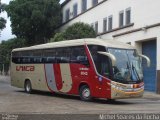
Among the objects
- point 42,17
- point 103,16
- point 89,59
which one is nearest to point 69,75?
point 89,59

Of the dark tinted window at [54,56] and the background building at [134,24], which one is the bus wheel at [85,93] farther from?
the background building at [134,24]

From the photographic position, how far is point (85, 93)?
22938 mm

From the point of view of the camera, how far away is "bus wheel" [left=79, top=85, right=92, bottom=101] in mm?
22641

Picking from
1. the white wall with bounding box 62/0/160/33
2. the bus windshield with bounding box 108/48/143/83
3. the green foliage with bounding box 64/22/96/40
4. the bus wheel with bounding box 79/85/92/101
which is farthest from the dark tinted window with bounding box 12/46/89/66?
the green foliage with bounding box 64/22/96/40

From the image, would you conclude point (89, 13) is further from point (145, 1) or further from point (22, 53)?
point (22, 53)

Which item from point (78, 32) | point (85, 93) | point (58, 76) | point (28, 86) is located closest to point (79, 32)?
point (78, 32)

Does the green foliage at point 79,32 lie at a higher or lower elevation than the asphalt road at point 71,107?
higher

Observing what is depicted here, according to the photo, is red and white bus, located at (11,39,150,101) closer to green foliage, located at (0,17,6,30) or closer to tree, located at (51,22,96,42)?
tree, located at (51,22,96,42)

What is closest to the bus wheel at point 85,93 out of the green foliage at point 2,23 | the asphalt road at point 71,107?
the asphalt road at point 71,107

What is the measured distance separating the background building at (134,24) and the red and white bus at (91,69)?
28.5 ft

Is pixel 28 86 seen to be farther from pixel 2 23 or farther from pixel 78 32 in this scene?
pixel 2 23

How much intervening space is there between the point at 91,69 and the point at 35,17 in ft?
110

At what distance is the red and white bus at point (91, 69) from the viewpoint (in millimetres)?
21156

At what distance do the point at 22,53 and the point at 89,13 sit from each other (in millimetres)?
17370
